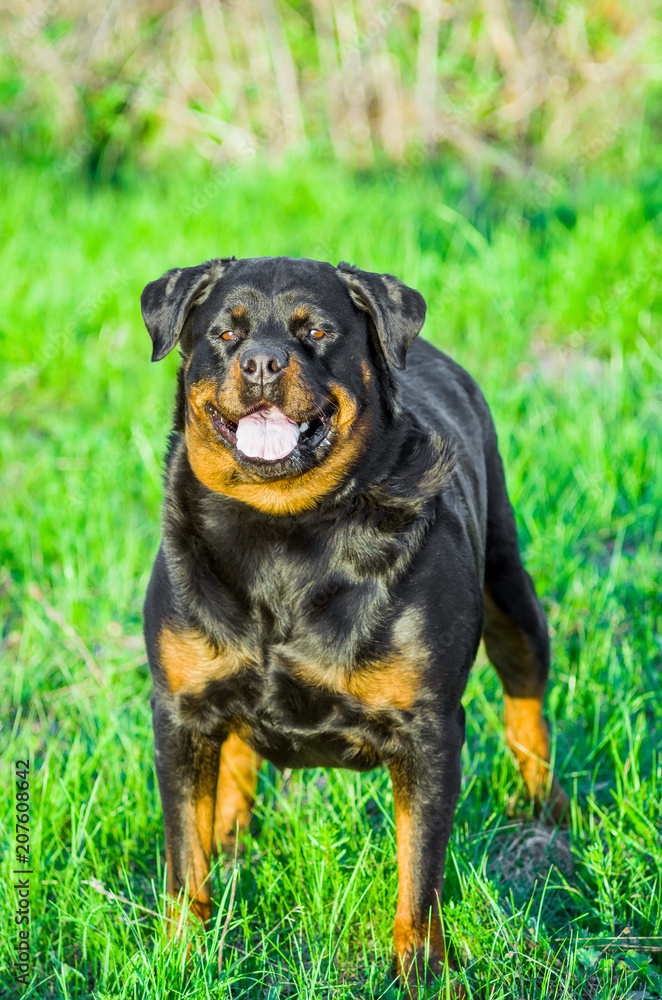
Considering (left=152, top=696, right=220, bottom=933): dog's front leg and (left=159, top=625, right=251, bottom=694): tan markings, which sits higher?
(left=159, top=625, right=251, bottom=694): tan markings

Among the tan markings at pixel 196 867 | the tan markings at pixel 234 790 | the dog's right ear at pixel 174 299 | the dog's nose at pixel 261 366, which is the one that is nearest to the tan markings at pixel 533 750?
the tan markings at pixel 234 790

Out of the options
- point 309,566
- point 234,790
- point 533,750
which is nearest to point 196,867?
point 234,790

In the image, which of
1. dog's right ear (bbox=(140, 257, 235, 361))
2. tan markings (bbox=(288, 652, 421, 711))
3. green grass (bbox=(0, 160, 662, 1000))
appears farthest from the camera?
dog's right ear (bbox=(140, 257, 235, 361))

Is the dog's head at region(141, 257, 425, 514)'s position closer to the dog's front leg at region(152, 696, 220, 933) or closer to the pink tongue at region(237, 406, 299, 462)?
the pink tongue at region(237, 406, 299, 462)

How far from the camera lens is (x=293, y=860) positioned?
253cm

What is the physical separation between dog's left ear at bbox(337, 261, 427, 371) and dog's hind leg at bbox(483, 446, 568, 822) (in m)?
0.80

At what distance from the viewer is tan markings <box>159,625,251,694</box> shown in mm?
2270

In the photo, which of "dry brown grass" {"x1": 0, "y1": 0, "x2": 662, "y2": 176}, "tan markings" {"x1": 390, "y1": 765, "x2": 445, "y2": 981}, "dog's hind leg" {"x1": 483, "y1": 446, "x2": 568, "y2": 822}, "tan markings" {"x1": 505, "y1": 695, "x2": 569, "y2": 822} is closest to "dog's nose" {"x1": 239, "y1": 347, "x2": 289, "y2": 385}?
"tan markings" {"x1": 390, "y1": 765, "x2": 445, "y2": 981}

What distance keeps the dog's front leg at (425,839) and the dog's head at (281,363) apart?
0.63m

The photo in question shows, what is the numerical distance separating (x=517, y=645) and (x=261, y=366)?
1.31m

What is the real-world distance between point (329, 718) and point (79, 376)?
3.63m

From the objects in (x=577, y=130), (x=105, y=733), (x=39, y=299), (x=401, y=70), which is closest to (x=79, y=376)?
(x=39, y=299)

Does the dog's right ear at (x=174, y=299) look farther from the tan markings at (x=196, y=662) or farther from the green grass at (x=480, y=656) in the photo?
the green grass at (x=480, y=656)

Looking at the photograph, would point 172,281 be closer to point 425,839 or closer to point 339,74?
point 425,839
